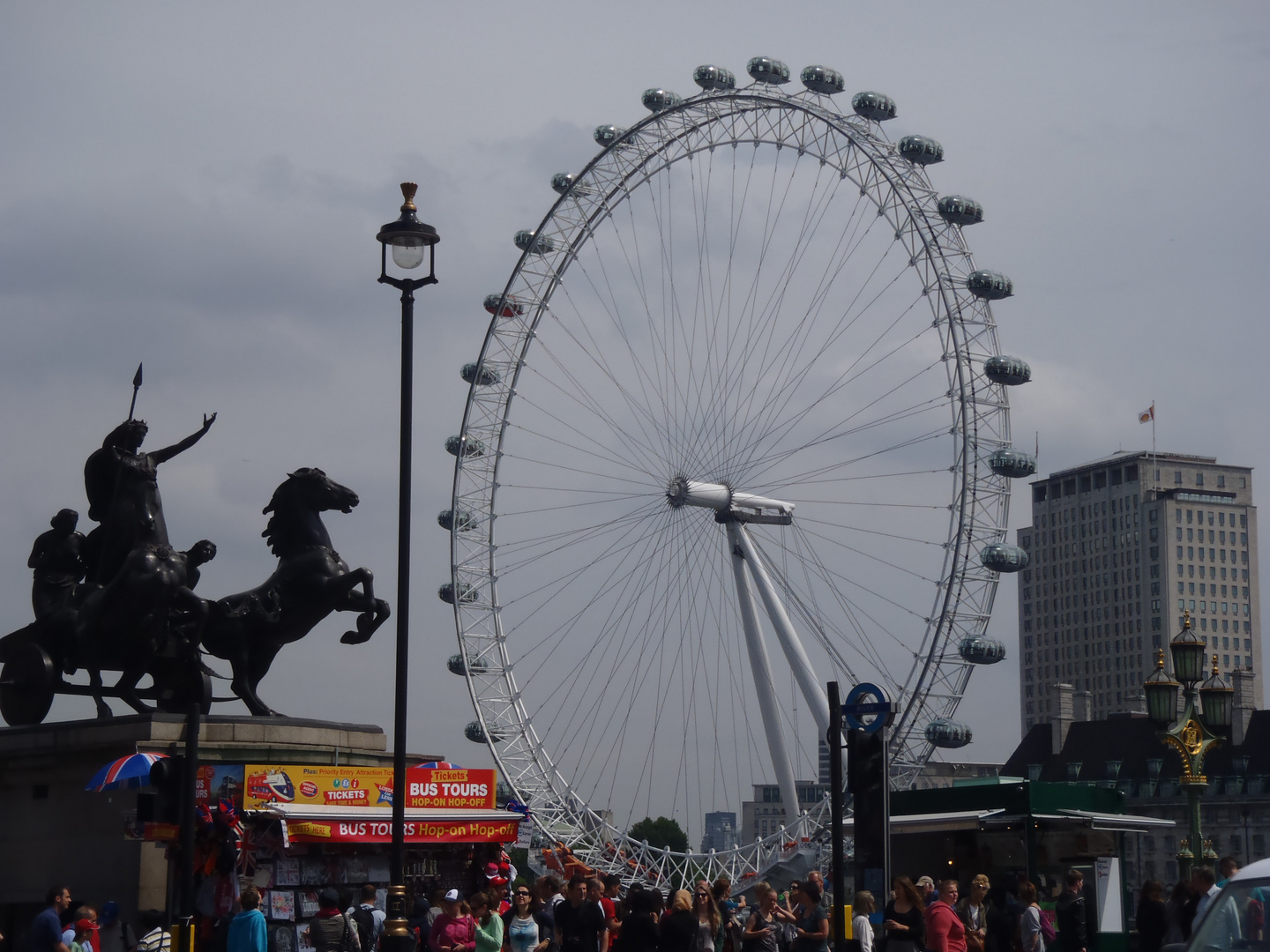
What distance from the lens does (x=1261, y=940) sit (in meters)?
9.12

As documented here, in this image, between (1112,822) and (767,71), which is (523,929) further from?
(767,71)

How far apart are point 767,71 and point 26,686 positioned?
22.5 metres

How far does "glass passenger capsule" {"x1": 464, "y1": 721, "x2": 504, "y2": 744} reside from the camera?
46438 millimetres

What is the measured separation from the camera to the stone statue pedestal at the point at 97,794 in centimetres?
2064

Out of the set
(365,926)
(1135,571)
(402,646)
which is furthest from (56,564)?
(1135,571)

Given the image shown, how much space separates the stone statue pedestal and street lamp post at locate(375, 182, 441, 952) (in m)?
7.28

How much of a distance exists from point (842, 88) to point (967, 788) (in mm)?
19992

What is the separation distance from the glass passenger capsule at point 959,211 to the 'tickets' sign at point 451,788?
2005 centimetres

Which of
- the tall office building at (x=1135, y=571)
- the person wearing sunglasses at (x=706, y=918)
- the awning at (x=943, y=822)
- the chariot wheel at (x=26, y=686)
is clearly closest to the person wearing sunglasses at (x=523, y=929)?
the person wearing sunglasses at (x=706, y=918)

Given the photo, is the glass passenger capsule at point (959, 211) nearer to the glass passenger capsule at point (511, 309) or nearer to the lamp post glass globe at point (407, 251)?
the glass passenger capsule at point (511, 309)

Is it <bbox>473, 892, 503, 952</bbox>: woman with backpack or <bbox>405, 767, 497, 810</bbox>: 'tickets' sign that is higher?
<bbox>405, 767, 497, 810</bbox>: 'tickets' sign

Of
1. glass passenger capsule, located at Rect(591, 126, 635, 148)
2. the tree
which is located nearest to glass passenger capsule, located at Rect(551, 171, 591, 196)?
glass passenger capsule, located at Rect(591, 126, 635, 148)

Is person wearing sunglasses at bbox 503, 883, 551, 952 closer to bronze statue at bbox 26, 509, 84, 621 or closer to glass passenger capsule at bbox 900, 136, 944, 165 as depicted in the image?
bronze statue at bbox 26, 509, 84, 621

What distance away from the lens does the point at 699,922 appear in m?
15.9
